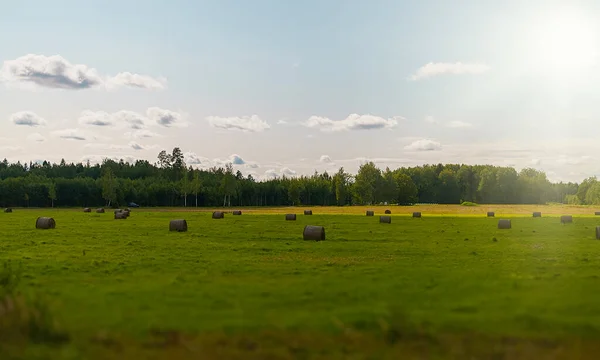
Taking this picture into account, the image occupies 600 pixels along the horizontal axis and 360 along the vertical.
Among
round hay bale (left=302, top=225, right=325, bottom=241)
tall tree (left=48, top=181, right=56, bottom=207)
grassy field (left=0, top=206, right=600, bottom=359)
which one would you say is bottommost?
grassy field (left=0, top=206, right=600, bottom=359)

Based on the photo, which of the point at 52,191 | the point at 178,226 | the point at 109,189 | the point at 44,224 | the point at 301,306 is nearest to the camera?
the point at 301,306

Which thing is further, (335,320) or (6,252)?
(6,252)

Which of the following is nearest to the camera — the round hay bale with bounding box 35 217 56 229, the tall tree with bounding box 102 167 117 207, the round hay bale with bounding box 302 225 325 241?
the round hay bale with bounding box 302 225 325 241

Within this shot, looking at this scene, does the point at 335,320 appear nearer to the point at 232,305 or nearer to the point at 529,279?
the point at 232,305

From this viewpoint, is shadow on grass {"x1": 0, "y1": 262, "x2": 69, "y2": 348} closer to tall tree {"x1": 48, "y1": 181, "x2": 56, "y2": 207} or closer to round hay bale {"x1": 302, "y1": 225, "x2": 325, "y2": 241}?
round hay bale {"x1": 302, "y1": 225, "x2": 325, "y2": 241}

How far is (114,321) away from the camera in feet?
40.4

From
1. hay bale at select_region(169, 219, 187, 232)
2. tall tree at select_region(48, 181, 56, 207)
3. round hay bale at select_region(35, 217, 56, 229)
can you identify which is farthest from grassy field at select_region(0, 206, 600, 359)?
tall tree at select_region(48, 181, 56, 207)

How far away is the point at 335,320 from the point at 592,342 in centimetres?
530

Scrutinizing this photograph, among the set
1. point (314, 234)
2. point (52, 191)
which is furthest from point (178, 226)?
point (52, 191)

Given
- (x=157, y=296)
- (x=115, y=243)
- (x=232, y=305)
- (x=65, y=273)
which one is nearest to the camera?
(x=232, y=305)

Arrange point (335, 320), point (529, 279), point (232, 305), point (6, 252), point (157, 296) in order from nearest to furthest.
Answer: point (335, 320), point (232, 305), point (157, 296), point (529, 279), point (6, 252)

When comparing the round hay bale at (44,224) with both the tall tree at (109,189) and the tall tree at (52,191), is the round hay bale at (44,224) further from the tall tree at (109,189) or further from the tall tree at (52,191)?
the tall tree at (52,191)

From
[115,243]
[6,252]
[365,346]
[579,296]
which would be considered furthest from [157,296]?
[115,243]

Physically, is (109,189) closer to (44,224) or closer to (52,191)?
(52,191)
